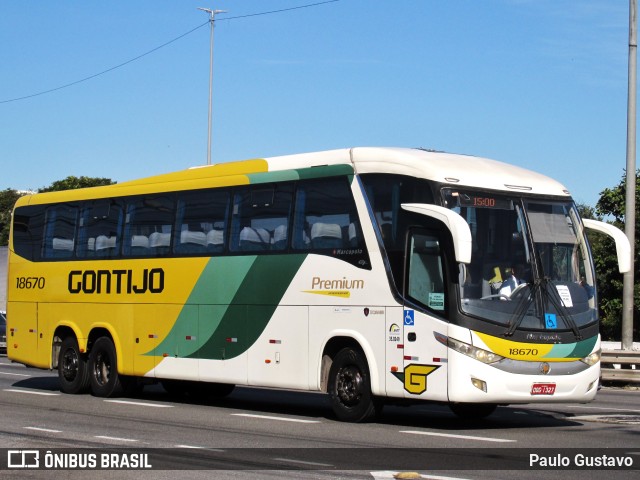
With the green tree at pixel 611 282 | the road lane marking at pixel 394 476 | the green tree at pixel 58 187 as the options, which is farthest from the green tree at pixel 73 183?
the road lane marking at pixel 394 476

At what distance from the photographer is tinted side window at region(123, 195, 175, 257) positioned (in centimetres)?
2012

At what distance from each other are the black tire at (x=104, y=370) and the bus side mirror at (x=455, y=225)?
822 centimetres

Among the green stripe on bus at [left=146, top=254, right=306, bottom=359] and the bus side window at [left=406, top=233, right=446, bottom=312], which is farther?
the green stripe on bus at [left=146, top=254, right=306, bottom=359]

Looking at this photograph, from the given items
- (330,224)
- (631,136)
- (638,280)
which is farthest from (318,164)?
(638,280)

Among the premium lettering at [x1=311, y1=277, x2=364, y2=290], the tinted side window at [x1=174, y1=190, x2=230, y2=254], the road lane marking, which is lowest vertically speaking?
the road lane marking

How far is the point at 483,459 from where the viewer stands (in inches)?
467

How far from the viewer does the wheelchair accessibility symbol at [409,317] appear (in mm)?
15367

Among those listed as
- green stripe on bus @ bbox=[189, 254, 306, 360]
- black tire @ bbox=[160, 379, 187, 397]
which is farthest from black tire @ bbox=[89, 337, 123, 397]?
green stripe on bus @ bbox=[189, 254, 306, 360]

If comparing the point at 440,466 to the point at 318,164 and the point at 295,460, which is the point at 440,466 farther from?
the point at 318,164

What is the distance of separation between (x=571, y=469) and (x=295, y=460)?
2.66 m

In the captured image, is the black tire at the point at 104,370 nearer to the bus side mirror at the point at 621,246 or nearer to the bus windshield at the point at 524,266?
the bus windshield at the point at 524,266

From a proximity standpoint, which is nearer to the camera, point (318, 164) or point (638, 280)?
point (318, 164)

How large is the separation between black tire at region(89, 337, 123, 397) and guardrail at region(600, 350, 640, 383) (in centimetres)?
1073

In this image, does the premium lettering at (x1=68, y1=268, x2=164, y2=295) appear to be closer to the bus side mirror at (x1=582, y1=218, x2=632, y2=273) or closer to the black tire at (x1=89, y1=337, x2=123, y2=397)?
the black tire at (x1=89, y1=337, x2=123, y2=397)
